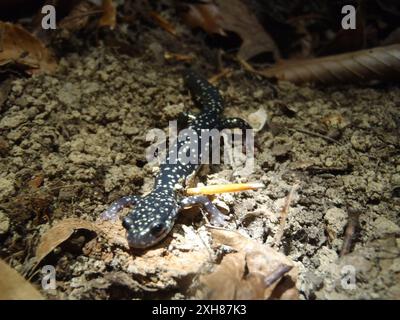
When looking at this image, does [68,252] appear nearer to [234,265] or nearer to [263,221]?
[234,265]

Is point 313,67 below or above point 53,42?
below

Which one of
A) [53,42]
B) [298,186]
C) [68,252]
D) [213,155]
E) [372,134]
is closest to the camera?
[68,252]

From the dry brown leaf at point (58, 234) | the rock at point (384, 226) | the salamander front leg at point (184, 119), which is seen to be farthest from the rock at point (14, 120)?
the rock at point (384, 226)

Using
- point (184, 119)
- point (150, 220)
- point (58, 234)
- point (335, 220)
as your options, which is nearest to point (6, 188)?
point (58, 234)

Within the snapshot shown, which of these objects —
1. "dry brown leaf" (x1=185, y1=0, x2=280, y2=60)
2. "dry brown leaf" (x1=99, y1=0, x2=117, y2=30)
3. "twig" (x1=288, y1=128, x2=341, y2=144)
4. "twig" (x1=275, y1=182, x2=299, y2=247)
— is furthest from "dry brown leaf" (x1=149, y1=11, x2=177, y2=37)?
"twig" (x1=275, y1=182, x2=299, y2=247)
